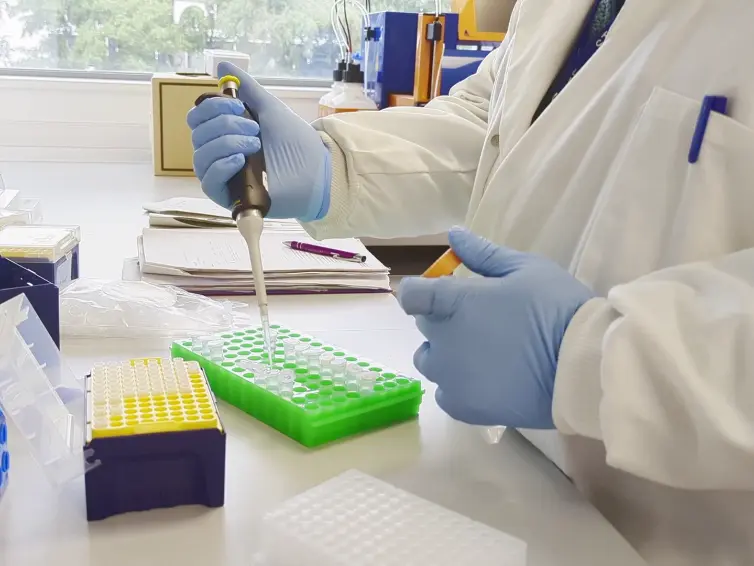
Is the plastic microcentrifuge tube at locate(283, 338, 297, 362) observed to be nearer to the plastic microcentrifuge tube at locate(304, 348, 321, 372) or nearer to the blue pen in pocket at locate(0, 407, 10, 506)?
the plastic microcentrifuge tube at locate(304, 348, 321, 372)

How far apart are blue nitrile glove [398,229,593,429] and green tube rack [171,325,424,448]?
0.08m

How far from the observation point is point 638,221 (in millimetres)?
599

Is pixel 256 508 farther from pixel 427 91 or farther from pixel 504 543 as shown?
pixel 427 91

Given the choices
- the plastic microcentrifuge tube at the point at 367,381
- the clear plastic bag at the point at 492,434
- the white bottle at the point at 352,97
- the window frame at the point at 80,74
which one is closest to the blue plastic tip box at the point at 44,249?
the plastic microcentrifuge tube at the point at 367,381

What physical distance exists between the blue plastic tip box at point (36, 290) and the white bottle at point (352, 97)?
108 centimetres

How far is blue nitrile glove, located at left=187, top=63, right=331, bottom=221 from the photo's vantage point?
2.44 feet

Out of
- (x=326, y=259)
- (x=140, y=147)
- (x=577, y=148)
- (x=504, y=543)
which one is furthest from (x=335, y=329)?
(x=140, y=147)

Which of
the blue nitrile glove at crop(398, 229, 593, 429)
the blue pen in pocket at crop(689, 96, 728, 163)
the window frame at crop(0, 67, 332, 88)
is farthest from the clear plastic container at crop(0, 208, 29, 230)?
the window frame at crop(0, 67, 332, 88)

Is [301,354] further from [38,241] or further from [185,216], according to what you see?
[185,216]

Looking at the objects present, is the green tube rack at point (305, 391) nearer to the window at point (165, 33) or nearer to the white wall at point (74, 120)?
the white wall at point (74, 120)

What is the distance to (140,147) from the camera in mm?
2117

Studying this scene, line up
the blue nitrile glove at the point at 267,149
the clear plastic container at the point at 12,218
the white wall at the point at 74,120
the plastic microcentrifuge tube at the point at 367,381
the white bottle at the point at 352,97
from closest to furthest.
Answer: the plastic microcentrifuge tube at the point at 367,381 → the blue nitrile glove at the point at 267,149 → the clear plastic container at the point at 12,218 → the white bottle at the point at 352,97 → the white wall at the point at 74,120

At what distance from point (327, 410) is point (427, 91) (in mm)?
1159

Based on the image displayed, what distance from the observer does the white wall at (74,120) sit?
2.03m
